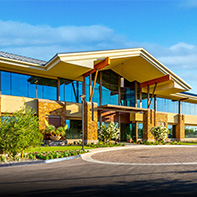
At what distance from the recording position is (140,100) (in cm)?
3328

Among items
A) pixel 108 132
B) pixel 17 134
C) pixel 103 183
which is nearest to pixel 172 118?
pixel 108 132

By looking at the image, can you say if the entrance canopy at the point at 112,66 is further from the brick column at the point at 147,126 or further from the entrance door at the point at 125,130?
the entrance door at the point at 125,130

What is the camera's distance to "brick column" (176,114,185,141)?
135 feet

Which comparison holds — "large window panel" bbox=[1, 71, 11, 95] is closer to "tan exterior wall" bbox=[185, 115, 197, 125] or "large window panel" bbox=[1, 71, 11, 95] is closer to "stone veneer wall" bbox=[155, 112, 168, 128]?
"stone veneer wall" bbox=[155, 112, 168, 128]

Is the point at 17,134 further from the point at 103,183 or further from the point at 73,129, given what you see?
the point at 73,129

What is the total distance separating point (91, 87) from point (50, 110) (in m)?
5.73

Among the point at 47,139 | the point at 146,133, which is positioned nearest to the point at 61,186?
the point at 47,139

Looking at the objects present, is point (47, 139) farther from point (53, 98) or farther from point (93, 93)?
point (93, 93)

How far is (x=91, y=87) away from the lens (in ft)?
90.2

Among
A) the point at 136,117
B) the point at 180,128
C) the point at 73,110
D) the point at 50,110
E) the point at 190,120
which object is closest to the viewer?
the point at 50,110

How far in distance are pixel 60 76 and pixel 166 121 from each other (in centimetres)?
1977

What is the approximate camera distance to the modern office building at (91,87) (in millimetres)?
23312

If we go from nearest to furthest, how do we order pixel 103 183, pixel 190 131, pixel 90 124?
pixel 103 183
pixel 90 124
pixel 190 131

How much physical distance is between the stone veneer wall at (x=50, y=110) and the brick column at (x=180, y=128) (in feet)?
78.6
